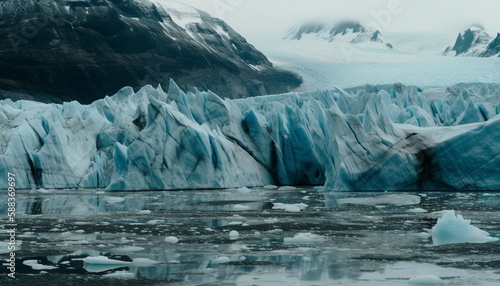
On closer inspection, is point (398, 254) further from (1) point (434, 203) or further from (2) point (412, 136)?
(2) point (412, 136)

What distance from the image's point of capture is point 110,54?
57469mm

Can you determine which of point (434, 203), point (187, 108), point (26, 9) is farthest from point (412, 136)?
point (26, 9)

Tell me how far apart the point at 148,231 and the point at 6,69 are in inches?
1892

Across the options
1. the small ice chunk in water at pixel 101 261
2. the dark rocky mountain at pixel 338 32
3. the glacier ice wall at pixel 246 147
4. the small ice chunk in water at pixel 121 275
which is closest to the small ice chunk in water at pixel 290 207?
the glacier ice wall at pixel 246 147

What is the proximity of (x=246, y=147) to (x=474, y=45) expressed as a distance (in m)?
72.0

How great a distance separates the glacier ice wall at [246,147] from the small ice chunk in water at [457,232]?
6.36 metres

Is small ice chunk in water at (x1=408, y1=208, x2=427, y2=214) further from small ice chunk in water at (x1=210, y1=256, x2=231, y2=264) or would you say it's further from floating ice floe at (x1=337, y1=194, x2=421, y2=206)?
small ice chunk in water at (x1=210, y1=256, x2=231, y2=264)

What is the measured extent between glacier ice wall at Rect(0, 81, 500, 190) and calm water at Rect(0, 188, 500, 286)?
2.40m

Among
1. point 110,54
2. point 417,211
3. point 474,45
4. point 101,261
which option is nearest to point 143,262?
point 101,261

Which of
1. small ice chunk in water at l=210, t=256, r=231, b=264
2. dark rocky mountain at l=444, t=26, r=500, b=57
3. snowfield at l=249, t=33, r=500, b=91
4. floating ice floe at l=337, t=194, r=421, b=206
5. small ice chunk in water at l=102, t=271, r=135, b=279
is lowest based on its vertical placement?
small ice chunk in water at l=102, t=271, r=135, b=279

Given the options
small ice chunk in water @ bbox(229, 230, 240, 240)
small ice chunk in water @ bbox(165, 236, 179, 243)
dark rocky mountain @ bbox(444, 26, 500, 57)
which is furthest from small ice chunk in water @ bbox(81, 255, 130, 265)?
dark rocky mountain @ bbox(444, 26, 500, 57)

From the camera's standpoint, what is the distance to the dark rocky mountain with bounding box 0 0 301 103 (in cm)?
5241

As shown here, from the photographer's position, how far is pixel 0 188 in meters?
15.3

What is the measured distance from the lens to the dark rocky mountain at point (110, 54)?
172ft
